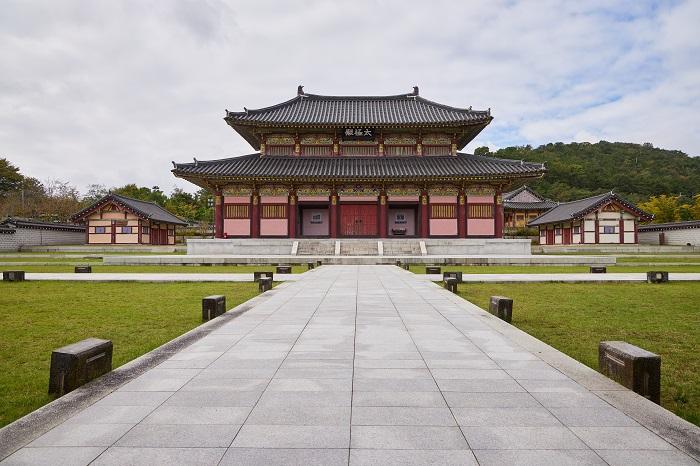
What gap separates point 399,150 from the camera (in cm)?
3294

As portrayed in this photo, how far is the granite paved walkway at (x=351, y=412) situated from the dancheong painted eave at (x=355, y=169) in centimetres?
2396

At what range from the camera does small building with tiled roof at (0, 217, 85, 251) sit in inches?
1578

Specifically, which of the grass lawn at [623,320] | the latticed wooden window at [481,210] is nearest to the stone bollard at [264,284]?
the grass lawn at [623,320]

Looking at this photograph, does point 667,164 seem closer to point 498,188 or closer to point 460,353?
point 498,188

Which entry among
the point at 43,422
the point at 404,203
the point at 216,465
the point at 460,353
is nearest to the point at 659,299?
the point at 460,353

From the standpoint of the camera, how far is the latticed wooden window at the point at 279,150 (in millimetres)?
33031

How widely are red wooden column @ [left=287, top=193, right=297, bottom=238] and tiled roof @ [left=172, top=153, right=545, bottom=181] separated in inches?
82.1

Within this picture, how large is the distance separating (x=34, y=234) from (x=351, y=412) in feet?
165

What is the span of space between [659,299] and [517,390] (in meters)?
9.24

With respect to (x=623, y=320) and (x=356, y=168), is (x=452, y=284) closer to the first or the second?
(x=623, y=320)

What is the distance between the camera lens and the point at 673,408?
4160 millimetres

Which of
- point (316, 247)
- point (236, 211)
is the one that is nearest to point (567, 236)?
point (316, 247)

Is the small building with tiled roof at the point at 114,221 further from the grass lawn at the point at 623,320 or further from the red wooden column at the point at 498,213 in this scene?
the grass lawn at the point at 623,320

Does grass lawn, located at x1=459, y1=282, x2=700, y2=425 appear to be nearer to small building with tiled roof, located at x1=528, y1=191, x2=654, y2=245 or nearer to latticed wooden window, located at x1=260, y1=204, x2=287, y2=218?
latticed wooden window, located at x1=260, y1=204, x2=287, y2=218
